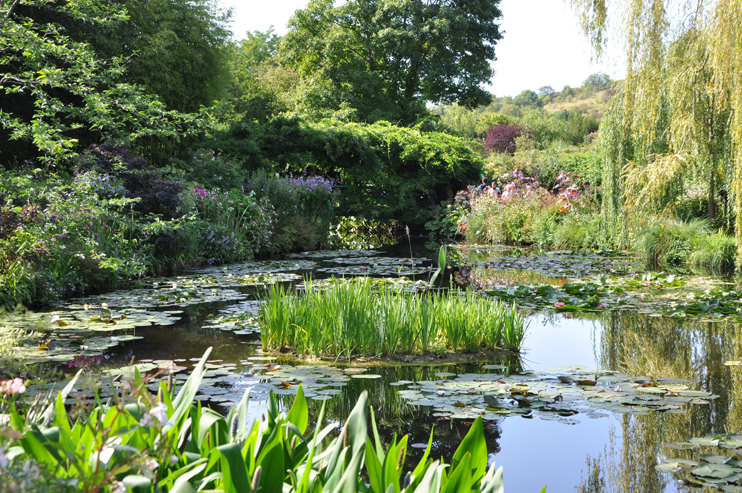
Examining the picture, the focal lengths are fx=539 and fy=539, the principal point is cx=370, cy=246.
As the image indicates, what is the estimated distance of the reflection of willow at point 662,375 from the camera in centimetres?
236

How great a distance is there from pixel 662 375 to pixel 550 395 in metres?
1.06

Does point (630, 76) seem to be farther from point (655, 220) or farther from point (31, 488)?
point (31, 488)

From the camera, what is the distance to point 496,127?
34406mm

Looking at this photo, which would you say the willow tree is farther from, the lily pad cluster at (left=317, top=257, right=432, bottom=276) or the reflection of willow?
the lily pad cluster at (left=317, top=257, right=432, bottom=276)

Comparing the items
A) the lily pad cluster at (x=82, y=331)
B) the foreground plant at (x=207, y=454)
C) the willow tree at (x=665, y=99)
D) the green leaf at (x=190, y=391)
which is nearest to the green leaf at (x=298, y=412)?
the foreground plant at (x=207, y=454)

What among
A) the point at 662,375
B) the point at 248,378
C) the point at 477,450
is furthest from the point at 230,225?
the point at 477,450

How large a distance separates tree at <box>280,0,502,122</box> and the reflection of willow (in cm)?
1959

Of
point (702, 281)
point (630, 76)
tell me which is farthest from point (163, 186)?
point (702, 281)

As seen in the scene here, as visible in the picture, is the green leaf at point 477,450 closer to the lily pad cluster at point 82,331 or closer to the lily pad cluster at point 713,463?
the lily pad cluster at point 713,463

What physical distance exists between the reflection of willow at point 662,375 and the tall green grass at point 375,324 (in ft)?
3.05

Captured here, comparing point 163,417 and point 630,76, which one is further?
point 630,76

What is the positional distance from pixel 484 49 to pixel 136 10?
56.6 feet

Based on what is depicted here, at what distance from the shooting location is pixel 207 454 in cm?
145

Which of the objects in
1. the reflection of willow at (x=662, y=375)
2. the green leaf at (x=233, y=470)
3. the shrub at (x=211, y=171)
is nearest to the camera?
the green leaf at (x=233, y=470)
